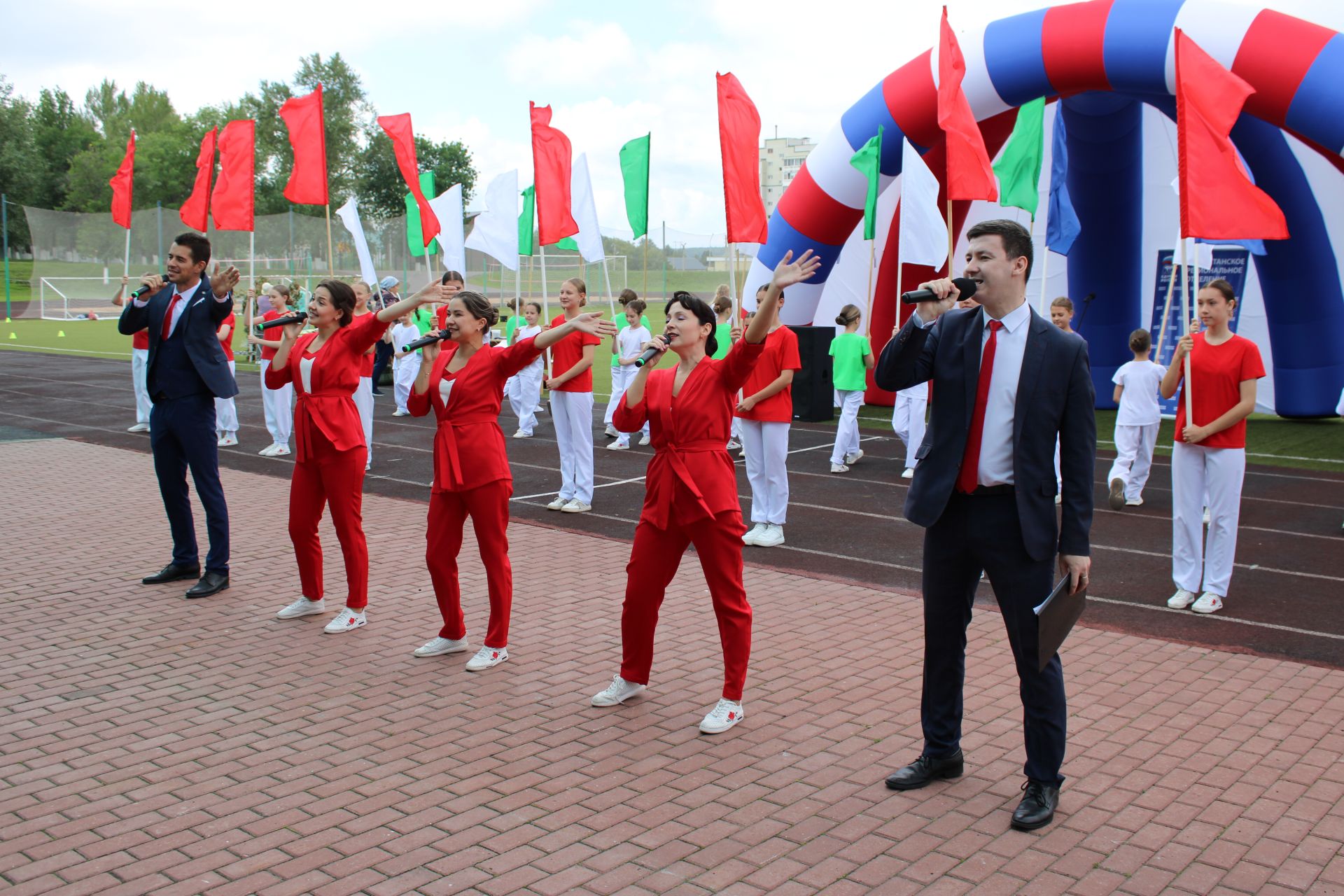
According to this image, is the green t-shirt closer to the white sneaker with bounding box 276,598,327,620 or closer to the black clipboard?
the white sneaker with bounding box 276,598,327,620

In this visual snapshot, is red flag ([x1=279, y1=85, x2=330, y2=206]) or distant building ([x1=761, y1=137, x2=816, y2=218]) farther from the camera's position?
distant building ([x1=761, y1=137, x2=816, y2=218])

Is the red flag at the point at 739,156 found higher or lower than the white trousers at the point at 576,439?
higher

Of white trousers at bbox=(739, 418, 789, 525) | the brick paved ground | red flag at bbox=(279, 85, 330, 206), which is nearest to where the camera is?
the brick paved ground

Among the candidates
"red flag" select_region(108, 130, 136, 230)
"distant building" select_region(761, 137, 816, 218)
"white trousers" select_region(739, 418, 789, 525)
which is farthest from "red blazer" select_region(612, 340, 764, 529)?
"distant building" select_region(761, 137, 816, 218)

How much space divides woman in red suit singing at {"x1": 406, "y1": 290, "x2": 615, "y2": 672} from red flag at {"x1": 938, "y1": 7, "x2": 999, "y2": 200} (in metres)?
6.32

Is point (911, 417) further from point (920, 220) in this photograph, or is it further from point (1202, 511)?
point (1202, 511)

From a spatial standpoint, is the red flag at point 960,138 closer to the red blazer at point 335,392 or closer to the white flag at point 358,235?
the white flag at point 358,235

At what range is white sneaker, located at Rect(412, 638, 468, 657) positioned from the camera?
19.3ft

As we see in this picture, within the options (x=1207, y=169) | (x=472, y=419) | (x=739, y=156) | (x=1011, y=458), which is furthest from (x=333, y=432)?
(x=739, y=156)

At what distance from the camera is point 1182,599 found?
22.7ft

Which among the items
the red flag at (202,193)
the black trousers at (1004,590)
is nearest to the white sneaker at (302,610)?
the black trousers at (1004,590)

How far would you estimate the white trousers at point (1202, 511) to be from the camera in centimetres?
675

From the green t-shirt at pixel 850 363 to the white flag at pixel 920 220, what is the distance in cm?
217

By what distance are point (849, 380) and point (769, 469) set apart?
4.16 m
